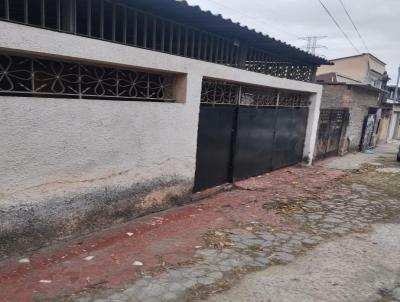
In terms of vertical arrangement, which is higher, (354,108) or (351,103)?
(351,103)

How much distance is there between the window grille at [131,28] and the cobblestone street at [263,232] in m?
2.76

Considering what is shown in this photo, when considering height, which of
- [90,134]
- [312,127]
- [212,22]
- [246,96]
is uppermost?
[212,22]

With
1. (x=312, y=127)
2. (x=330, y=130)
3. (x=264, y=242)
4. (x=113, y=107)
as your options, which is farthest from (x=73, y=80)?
(x=330, y=130)

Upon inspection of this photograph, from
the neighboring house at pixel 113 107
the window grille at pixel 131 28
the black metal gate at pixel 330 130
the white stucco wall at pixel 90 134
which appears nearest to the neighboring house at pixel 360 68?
the black metal gate at pixel 330 130

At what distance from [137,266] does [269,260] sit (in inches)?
63.4

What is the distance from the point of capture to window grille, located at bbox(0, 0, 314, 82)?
4.00 m

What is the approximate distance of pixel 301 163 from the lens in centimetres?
1135

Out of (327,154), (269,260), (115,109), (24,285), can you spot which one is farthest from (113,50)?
(327,154)

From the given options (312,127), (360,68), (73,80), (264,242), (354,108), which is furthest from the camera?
(360,68)

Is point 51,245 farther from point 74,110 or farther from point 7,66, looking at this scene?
point 7,66

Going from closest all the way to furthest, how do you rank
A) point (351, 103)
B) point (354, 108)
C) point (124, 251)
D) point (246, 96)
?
point (124, 251) → point (246, 96) → point (351, 103) → point (354, 108)

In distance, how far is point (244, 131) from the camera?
7.87 meters

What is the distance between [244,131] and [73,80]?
4.43m

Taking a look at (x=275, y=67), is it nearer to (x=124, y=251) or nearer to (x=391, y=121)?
(x=124, y=251)
